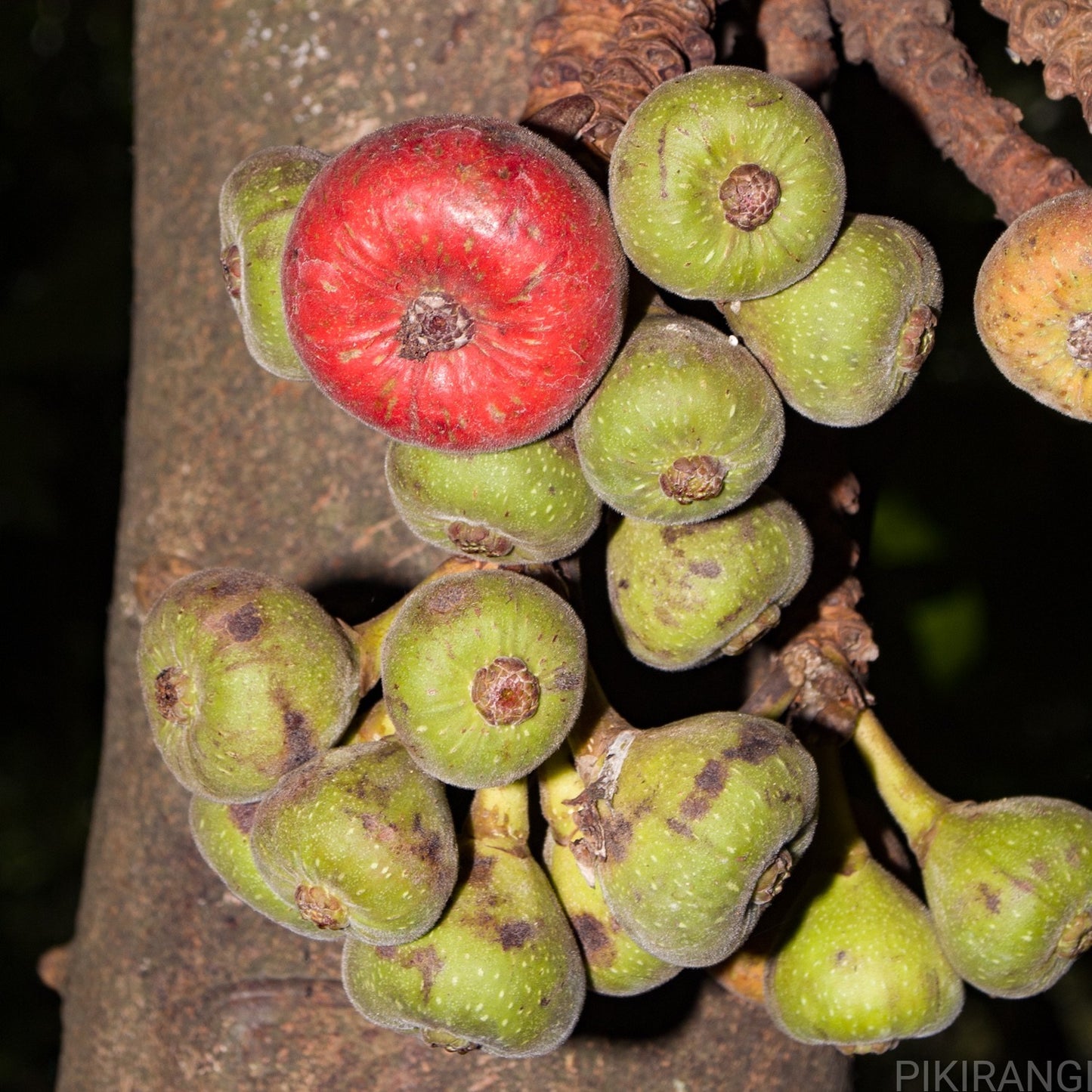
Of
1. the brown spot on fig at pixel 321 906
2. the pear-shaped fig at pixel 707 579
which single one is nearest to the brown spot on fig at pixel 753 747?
the pear-shaped fig at pixel 707 579

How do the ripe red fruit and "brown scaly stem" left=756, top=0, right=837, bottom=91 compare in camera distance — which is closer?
the ripe red fruit

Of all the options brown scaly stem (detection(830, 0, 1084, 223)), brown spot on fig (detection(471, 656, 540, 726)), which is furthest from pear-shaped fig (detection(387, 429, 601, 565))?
brown scaly stem (detection(830, 0, 1084, 223))

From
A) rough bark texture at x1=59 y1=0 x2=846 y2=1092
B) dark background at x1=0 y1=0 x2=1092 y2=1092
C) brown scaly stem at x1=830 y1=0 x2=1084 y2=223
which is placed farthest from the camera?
dark background at x1=0 y1=0 x2=1092 y2=1092

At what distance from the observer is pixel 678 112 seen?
5.46ft

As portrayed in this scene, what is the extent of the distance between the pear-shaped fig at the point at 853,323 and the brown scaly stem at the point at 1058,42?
0.39m

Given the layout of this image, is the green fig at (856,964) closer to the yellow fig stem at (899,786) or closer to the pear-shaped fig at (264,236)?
the yellow fig stem at (899,786)

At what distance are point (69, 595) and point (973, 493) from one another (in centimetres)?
432

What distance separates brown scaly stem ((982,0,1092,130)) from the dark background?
0.56m

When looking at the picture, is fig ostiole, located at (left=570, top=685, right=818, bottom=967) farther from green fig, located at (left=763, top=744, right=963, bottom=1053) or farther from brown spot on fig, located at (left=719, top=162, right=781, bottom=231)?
brown spot on fig, located at (left=719, top=162, right=781, bottom=231)

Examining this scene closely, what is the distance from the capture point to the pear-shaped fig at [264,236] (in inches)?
73.1

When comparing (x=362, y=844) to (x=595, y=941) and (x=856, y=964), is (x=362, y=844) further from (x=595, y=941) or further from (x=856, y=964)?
(x=856, y=964)

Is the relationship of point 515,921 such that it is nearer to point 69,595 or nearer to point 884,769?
point 884,769

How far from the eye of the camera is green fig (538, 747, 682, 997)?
6.21 feet

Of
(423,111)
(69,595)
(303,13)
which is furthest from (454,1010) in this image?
(69,595)
